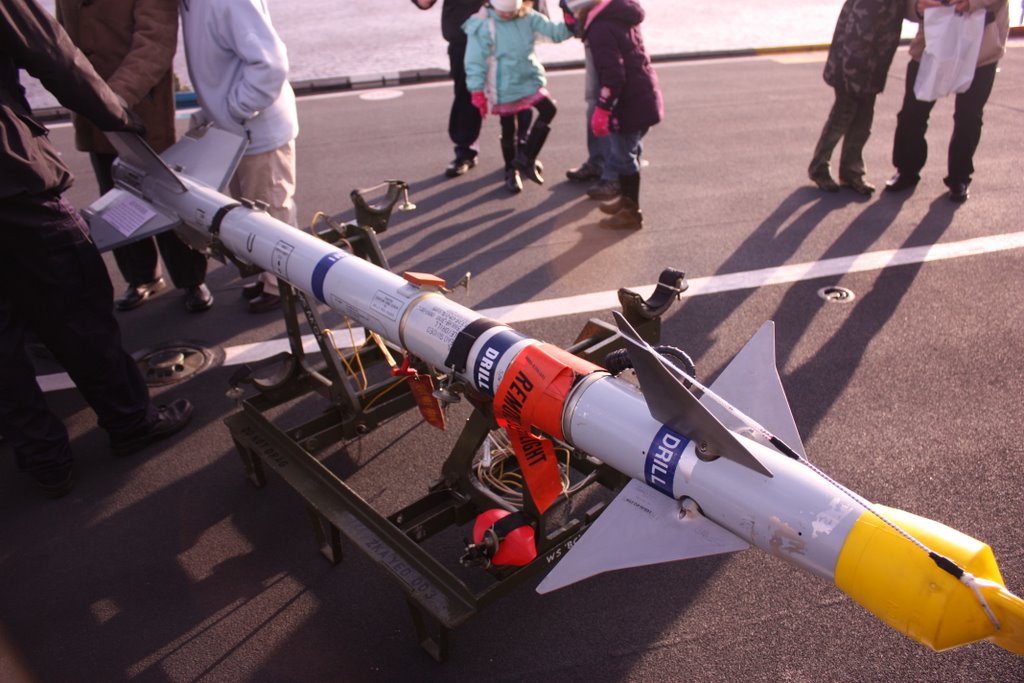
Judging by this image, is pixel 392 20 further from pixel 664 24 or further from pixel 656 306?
pixel 656 306

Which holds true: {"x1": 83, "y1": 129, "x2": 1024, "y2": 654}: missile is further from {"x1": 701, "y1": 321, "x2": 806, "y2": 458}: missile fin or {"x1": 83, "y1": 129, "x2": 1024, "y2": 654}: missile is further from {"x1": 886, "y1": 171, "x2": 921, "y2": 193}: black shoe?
{"x1": 886, "y1": 171, "x2": 921, "y2": 193}: black shoe

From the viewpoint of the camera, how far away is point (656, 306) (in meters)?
2.93

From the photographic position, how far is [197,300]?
5.09 m

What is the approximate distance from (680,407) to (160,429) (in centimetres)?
300

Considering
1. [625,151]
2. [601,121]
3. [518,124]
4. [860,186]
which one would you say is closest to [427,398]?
[601,121]

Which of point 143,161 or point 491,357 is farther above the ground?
point 143,161

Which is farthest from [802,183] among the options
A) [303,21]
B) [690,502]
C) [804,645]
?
[303,21]

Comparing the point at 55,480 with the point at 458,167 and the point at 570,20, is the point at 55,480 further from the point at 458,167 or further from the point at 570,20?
the point at 458,167

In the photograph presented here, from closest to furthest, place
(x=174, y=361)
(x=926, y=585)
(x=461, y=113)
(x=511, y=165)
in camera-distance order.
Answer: (x=926, y=585), (x=174, y=361), (x=511, y=165), (x=461, y=113)

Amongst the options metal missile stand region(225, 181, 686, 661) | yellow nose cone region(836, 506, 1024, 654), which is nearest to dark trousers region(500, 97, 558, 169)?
metal missile stand region(225, 181, 686, 661)

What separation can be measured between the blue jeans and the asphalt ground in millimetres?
508

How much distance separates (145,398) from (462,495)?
6.15 ft

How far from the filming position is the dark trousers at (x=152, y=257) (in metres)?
4.72

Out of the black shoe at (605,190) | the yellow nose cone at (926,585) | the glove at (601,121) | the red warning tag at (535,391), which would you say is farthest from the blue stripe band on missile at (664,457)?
the black shoe at (605,190)
